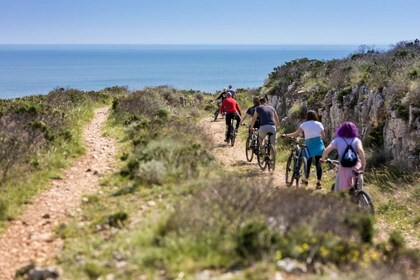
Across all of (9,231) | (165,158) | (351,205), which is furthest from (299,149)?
(9,231)

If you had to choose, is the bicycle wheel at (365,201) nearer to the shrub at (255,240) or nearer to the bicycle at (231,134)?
the shrub at (255,240)

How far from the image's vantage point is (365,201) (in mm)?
9289

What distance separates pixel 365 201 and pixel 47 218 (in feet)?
21.1

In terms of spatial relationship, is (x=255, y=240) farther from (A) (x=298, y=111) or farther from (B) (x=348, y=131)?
(A) (x=298, y=111)

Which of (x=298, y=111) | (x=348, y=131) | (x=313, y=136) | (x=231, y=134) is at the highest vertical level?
(x=348, y=131)

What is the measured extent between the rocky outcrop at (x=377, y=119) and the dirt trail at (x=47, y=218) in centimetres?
931

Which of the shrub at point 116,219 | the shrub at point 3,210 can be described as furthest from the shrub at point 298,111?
the shrub at point 3,210

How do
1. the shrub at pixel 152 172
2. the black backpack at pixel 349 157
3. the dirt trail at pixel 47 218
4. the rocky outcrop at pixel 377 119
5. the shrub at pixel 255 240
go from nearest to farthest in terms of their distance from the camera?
the shrub at pixel 255 240, the dirt trail at pixel 47 218, the black backpack at pixel 349 157, the shrub at pixel 152 172, the rocky outcrop at pixel 377 119

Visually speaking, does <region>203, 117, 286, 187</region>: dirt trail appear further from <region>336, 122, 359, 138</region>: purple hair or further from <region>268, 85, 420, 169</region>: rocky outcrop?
<region>268, 85, 420, 169</region>: rocky outcrop

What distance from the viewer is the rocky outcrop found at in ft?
47.3

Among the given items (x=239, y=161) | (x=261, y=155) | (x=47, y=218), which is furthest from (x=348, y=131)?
(x=239, y=161)

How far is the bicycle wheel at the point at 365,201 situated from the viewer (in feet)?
29.7

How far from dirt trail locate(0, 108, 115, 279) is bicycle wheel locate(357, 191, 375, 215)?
5.76 m

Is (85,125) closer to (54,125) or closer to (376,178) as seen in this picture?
(54,125)
